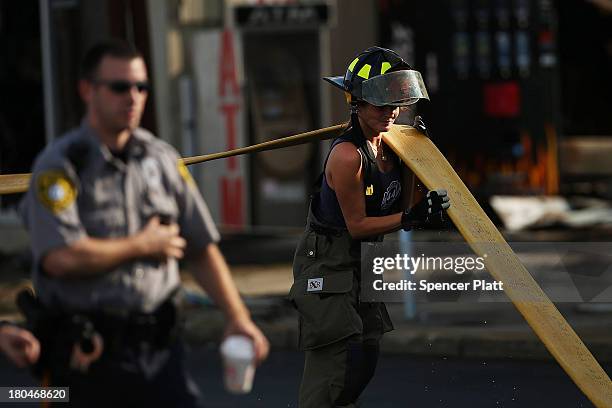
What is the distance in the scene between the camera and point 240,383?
4664 millimetres

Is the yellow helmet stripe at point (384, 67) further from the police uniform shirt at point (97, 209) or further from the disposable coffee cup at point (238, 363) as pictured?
the disposable coffee cup at point (238, 363)

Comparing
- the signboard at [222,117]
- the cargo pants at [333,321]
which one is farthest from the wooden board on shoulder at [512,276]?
the signboard at [222,117]

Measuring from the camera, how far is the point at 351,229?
620cm

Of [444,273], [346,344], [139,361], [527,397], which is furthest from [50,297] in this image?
[527,397]

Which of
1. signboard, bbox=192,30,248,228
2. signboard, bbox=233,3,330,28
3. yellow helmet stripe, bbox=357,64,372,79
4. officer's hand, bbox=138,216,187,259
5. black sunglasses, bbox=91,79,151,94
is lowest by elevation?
signboard, bbox=192,30,248,228

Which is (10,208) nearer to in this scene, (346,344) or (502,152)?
(502,152)

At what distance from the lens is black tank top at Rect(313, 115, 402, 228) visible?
6277mm

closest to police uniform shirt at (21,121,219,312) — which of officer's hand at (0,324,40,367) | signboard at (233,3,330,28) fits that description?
officer's hand at (0,324,40,367)

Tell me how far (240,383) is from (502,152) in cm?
1173

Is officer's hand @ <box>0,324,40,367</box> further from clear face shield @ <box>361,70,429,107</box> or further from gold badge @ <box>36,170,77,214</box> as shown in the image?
clear face shield @ <box>361,70,429,107</box>

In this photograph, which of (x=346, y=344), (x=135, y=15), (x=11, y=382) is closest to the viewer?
(x=346, y=344)

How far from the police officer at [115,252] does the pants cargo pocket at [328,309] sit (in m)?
1.37

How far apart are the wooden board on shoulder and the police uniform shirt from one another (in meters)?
1.79

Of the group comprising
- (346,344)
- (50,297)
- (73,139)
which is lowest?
(346,344)
